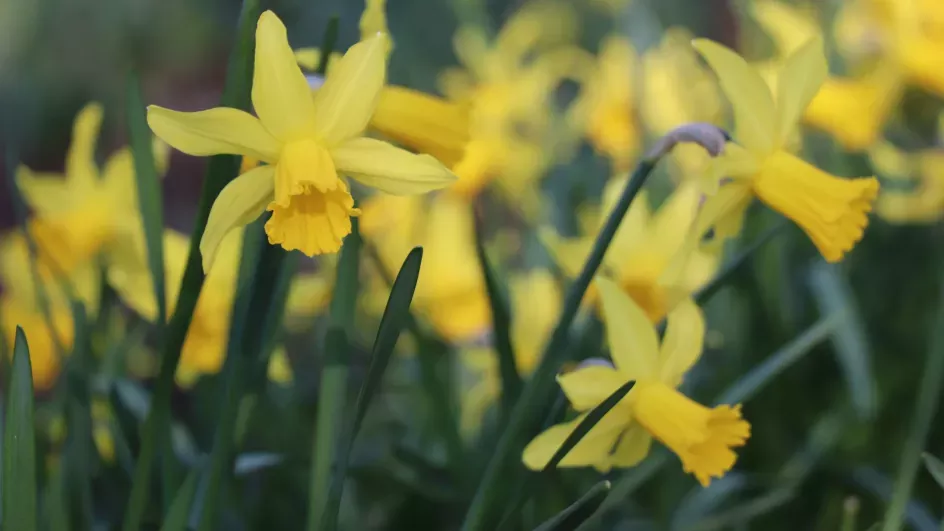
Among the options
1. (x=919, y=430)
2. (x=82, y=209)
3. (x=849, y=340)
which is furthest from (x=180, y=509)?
(x=849, y=340)

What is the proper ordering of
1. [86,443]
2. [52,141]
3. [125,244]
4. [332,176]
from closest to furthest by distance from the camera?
[332,176] < [86,443] < [125,244] < [52,141]

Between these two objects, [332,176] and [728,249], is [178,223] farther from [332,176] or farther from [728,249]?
[332,176]

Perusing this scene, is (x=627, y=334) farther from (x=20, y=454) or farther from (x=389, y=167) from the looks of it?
(x=20, y=454)

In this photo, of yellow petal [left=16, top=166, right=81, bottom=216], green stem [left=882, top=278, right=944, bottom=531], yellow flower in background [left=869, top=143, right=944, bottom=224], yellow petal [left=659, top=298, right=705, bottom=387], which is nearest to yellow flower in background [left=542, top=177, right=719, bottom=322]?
yellow petal [left=659, top=298, right=705, bottom=387]

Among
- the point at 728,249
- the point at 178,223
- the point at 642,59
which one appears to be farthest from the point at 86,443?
the point at 178,223

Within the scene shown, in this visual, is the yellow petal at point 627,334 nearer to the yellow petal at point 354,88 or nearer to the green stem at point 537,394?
the green stem at point 537,394

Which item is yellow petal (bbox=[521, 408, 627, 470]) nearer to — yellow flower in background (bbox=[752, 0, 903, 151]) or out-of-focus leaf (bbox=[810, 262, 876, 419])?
out-of-focus leaf (bbox=[810, 262, 876, 419])
